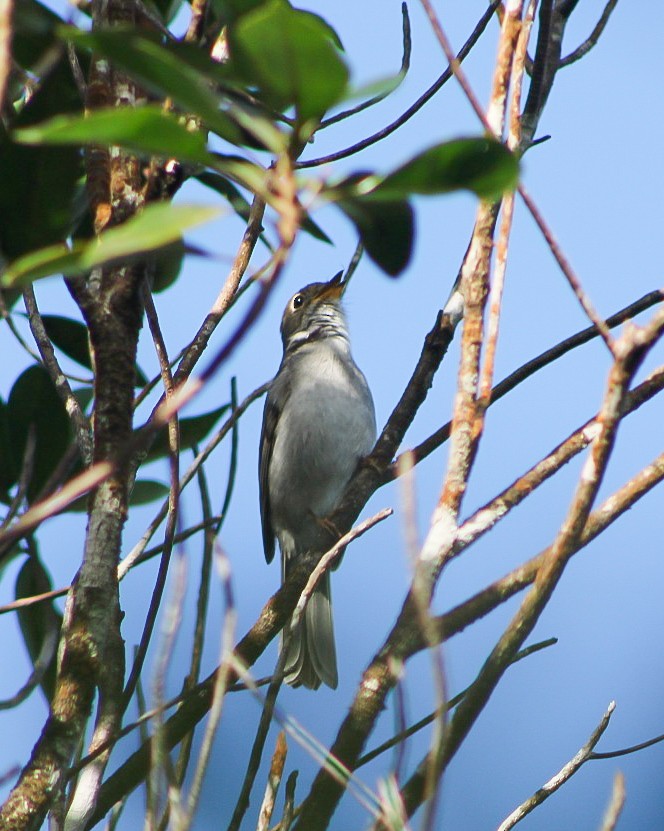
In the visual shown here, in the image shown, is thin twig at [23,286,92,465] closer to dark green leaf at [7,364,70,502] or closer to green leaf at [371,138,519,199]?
dark green leaf at [7,364,70,502]

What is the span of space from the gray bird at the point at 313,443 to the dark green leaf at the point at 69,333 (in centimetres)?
314

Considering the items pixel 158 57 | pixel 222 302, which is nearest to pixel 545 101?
pixel 222 302

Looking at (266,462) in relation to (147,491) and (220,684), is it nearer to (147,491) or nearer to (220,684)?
(147,491)

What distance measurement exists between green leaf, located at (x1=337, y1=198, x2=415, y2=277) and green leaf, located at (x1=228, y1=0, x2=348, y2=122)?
121mm

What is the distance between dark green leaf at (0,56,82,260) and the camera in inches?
88.0

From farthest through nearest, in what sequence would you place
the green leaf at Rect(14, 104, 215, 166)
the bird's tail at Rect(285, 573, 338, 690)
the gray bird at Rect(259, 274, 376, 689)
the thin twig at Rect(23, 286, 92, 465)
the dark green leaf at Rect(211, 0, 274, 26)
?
the gray bird at Rect(259, 274, 376, 689), the bird's tail at Rect(285, 573, 338, 690), the thin twig at Rect(23, 286, 92, 465), the dark green leaf at Rect(211, 0, 274, 26), the green leaf at Rect(14, 104, 215, 166)

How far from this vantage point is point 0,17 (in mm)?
1180

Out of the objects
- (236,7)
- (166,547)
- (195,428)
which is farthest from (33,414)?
(236,7)

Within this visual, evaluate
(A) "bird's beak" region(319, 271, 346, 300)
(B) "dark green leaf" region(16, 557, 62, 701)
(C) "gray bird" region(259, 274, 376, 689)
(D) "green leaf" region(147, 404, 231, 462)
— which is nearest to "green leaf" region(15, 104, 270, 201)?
(B) "dark green leaf" region(16, 557, 62, 701)

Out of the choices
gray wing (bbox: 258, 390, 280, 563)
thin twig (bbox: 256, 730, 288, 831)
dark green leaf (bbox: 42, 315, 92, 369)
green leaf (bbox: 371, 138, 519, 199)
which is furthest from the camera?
gray wing (bbox: 258, 390, 280, 563)

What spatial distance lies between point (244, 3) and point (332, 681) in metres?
4.98

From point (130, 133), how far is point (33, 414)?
6.72 feet

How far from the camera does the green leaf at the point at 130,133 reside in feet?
3.52

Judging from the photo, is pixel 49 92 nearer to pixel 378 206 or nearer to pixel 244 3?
pixel 244 3
